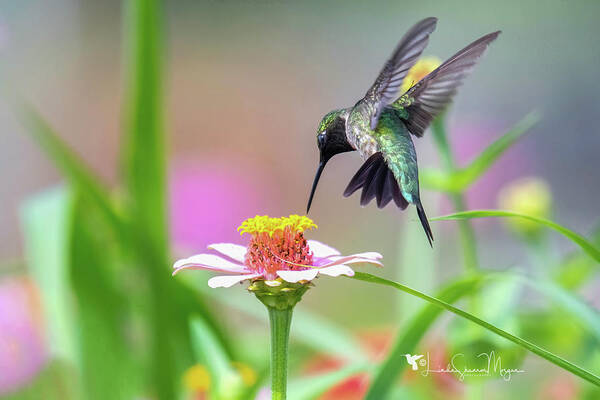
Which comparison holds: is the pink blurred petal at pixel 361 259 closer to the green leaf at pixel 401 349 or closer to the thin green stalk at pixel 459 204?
the green leaf at pixel 401 349

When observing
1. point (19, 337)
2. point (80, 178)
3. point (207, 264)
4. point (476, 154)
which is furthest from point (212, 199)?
point (207, 264)

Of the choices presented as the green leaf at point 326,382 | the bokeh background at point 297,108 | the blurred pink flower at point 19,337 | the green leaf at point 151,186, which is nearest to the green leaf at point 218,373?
the green leaf at point 326,382

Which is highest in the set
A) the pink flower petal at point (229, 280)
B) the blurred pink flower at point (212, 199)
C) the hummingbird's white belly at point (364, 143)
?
the hummingbird's white belly at point (364, 143)

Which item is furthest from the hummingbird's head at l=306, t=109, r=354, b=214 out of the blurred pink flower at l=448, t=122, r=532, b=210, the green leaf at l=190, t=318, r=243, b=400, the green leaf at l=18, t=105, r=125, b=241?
the blurred pink flower at l=448, t=122, r=532, b=210

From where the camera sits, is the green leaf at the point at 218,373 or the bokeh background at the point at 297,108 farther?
the bokeh background at the point at 297,108

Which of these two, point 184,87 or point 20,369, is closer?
point 20,369

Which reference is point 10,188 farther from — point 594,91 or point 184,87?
point 594,91

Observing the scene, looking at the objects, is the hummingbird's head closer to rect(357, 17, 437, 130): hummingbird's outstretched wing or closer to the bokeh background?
rect(357, 17, 437, 130): hummingbird's outstretched wing

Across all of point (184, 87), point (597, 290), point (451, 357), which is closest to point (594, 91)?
point (597, 290)
